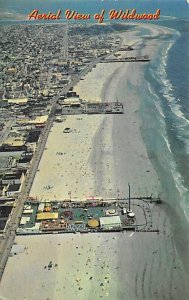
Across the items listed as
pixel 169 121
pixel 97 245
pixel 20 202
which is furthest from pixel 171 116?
pixel 97 245

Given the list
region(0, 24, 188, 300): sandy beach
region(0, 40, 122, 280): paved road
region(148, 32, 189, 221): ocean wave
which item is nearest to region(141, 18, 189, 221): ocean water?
region(148, 32, 189, 221): ocean wave

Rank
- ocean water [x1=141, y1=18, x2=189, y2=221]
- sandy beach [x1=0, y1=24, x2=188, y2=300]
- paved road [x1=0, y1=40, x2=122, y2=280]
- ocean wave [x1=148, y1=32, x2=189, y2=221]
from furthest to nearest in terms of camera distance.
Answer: ocean water [x1=141, y1=18, x2=189, y2=221] → ocean wave [x1=148, y1=32, x2=189, y2=221] → paved road [x1=0, y1=40, x2=122, y2=280] → sandy beach [x1=0, y1=24, x2=188, y2=300]

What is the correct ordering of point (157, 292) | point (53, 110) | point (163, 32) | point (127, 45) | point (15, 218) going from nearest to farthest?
point (157, 292), point (15, 218), point (53, 110), point (127, 45), point (163, 32)

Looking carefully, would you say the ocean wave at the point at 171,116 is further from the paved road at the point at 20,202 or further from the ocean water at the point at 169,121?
the paved road at the point at 20,202

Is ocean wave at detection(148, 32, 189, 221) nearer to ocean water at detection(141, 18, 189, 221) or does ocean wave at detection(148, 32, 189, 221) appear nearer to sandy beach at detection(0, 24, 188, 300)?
ocean water at detection(141, 18, 189, 221)

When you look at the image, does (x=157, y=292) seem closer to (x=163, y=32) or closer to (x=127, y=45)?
(x=127, y=45)

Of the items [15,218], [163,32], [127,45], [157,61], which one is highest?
[163,32]

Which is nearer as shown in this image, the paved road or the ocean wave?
the paved road

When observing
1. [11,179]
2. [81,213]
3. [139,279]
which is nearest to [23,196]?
[11,179]
